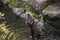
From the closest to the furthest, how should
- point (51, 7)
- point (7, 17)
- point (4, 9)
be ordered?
point (51, 7) < point (7, 17) < point (4, 9)

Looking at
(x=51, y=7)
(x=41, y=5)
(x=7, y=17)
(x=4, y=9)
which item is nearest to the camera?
(x=51, y=7)

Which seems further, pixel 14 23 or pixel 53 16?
pixel 14 23

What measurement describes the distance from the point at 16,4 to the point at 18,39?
3.24 meters

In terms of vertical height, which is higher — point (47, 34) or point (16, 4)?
point (16, 4)

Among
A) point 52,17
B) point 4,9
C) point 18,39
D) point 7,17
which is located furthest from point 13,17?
point 52,17

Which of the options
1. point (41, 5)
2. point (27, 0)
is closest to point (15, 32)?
point (41, 5)

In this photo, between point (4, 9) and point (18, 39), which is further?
point (4, 9)

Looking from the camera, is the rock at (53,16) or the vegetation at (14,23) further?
the vegetation at (14,23)

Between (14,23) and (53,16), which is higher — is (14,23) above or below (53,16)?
below

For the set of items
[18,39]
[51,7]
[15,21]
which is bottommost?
[18,39]

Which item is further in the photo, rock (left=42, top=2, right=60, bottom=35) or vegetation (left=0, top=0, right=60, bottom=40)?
vegetation (left=0, top=0, right=60, bottom=40)

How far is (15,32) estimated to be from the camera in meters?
7.79

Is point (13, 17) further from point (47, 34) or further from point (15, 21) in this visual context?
point (47, 34)

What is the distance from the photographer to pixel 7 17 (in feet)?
29.6
